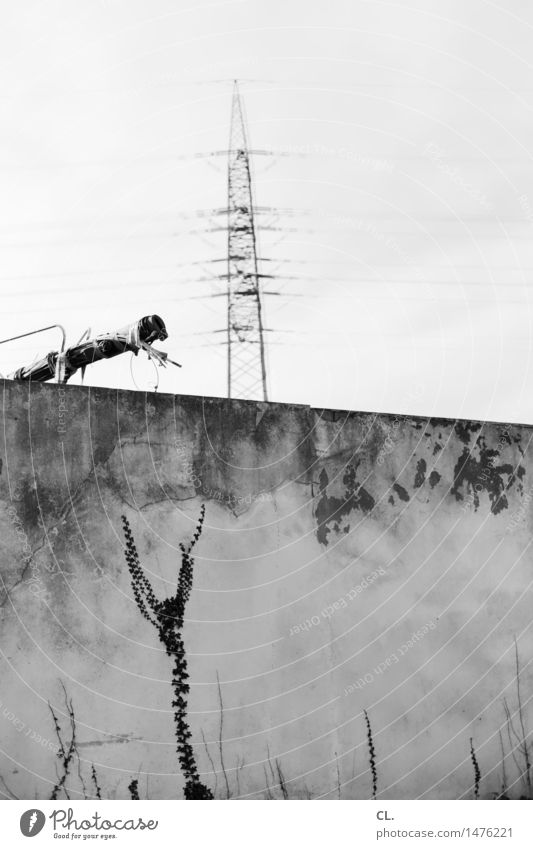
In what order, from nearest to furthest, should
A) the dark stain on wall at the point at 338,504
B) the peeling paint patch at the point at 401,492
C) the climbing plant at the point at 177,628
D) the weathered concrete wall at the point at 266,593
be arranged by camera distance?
the weathered concrete wall at the point at 266,593
the climbing plant at the point at 177,628
the dark stain on wall at the point at 338,504
the peeling paint patch at the point at 401,492

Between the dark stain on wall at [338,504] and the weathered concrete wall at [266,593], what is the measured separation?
14mm

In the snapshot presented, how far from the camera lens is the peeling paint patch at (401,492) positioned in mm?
6910

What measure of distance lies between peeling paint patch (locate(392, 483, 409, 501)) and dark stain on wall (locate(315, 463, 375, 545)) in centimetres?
24

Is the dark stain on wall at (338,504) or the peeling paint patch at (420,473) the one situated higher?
the peeling paint patch at (420,473)

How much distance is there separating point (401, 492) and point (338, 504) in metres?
0.60

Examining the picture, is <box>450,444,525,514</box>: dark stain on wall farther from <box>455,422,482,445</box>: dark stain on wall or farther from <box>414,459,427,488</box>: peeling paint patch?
<box>414,459,427,488</box>: peeling paint patch

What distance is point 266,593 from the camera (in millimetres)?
Answer: 6215
